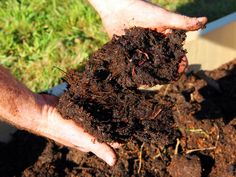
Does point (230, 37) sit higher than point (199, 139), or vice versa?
point (230, 37)

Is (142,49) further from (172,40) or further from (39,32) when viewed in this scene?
(39,32)

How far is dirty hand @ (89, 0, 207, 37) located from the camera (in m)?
2.26

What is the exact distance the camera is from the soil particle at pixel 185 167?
2504 millimetres

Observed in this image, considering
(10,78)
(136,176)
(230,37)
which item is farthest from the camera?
(230,37)

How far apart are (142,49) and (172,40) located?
17cm

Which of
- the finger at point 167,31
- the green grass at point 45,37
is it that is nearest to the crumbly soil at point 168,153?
the finger at point 167,31

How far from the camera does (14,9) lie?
4027 millimetres

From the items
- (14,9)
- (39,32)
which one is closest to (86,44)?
(39,32)

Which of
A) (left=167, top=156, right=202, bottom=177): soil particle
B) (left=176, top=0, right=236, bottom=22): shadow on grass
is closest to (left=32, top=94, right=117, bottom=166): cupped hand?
(left=167, top=156, right=202, bottom=177): soil particle

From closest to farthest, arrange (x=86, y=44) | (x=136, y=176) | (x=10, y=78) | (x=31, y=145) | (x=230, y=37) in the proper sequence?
(x=10, y=78), (x=136, y=176), (x=31, y=145), (x=230, y=37), (x=86, y=44)

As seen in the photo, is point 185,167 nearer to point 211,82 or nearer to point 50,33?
point 211,82

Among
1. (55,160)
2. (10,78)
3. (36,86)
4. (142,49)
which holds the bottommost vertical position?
(55,160)

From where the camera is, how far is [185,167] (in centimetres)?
251

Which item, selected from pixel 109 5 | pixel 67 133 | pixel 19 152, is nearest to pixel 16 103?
pixel 67 133
